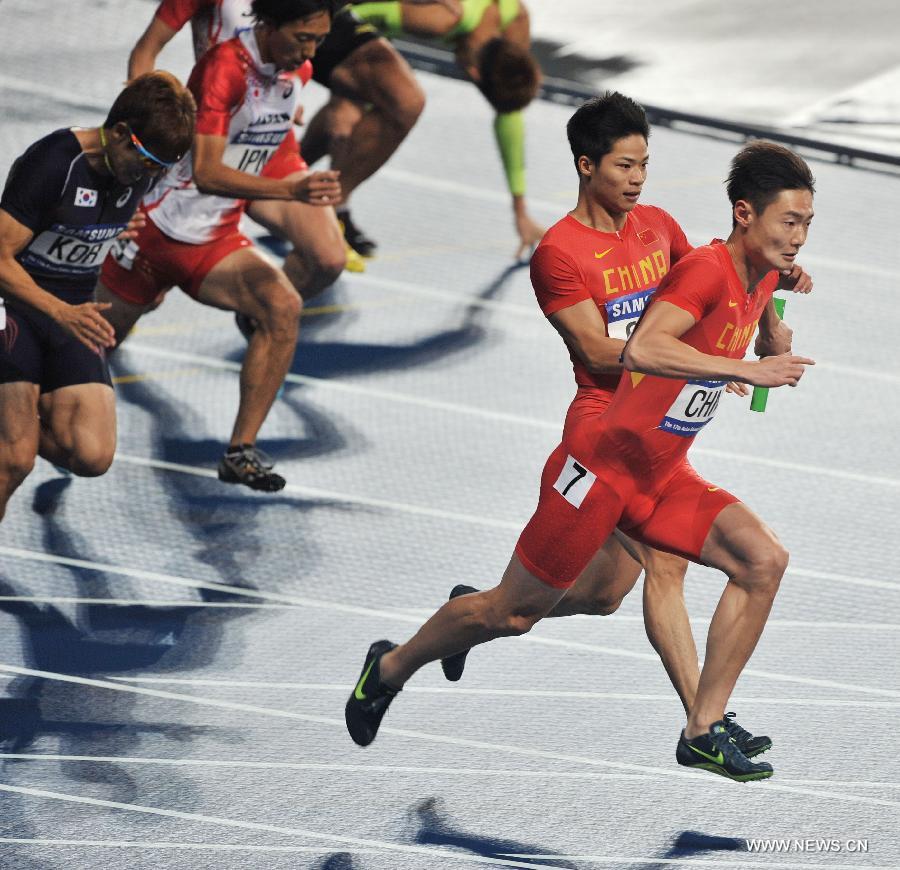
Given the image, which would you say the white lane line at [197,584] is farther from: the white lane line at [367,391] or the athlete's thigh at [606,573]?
the white lane line at [367,391]

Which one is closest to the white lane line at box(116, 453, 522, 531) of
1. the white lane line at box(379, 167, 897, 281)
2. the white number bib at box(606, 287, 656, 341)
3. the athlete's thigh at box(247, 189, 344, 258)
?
the athlete's thigh at box(247, 189, 344, 258)

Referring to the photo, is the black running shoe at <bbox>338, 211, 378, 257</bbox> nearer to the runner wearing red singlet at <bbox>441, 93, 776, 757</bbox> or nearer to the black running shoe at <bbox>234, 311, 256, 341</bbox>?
the black running shoe at <bbox>234, 311, 256, 341</bbox>

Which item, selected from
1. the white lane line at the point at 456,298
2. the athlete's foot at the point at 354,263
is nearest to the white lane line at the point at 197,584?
the white lane line at the point at 456,298

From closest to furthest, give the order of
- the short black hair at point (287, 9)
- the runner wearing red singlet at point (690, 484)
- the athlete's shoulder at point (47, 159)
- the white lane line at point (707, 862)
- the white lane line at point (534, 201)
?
the white lane line at point (707, 862) < the runner wearing red singlet at point (690, 484) < the athlete's shoulder at point (47, 159) < the short black hair at point (287, 9) < the white lane line at point (534, 201)

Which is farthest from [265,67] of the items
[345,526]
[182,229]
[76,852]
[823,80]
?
[823,80]

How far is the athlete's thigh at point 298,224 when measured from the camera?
7.64 metres

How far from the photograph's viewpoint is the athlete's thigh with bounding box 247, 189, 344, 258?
25.1 ft

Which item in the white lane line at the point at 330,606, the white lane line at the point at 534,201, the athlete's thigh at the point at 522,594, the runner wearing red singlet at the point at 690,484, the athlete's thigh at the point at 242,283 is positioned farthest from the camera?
the white lane line at the point at 534,201

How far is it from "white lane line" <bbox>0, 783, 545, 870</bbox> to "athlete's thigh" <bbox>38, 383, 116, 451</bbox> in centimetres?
166

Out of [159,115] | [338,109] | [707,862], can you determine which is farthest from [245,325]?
[707,862]

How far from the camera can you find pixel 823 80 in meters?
12.4

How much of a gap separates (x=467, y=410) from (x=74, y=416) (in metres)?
2.22

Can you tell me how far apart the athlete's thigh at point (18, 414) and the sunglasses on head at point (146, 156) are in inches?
35.1

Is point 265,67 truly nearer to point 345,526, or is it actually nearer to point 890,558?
point 345,526
